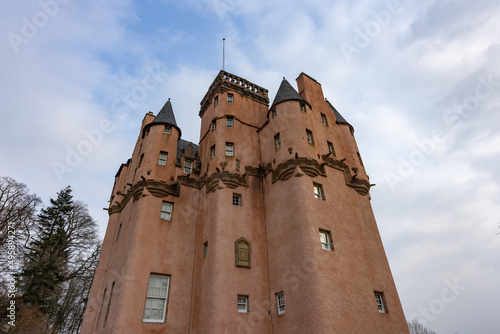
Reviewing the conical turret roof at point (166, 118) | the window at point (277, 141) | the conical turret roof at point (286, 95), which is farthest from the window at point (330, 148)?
the conical turret roof at point (166, 118)

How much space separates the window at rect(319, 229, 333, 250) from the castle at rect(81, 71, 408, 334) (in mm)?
92

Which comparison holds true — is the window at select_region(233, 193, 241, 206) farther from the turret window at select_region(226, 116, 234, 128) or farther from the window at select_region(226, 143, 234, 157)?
the turret window at select_region(226, 116, 234, 128)

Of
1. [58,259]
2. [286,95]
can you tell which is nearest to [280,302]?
[286,95]

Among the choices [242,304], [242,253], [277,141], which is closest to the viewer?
[242,304]

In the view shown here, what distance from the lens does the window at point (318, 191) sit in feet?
74.3

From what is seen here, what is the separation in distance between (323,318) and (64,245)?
3577cm

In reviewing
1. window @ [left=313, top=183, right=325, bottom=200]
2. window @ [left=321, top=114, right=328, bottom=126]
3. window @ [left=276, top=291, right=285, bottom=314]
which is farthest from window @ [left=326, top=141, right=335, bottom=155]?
window @ [left=276, top=291, right=285, bottom=314]

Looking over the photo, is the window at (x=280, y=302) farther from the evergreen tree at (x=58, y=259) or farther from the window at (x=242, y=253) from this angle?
the evergreen tree at (x=58, y=259)

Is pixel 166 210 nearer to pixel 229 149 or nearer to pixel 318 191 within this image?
pixel 229 149

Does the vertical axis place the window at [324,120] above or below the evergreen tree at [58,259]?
above

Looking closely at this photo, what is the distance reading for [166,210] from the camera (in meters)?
24.5

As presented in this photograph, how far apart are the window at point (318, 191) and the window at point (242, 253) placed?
678 centimetres

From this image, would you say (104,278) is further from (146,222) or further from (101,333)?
(146,222)

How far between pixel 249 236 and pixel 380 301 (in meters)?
10.6
